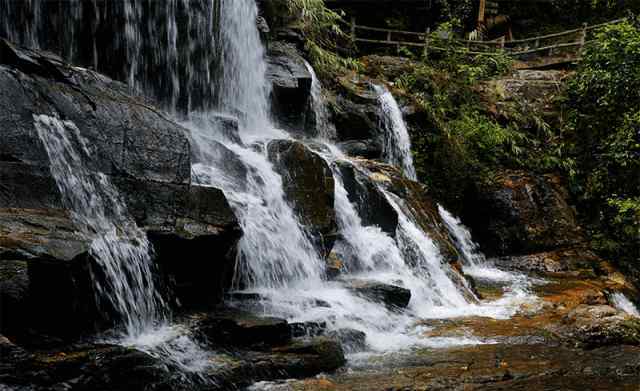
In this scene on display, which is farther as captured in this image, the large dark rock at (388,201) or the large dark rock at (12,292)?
the large dark rock at (388,201)

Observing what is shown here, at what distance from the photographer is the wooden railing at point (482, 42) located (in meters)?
20.2

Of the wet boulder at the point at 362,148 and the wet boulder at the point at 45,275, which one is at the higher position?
the wet boulder at the point at 362,148

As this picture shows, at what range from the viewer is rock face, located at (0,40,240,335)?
15.0ft

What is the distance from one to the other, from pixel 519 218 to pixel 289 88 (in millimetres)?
6234

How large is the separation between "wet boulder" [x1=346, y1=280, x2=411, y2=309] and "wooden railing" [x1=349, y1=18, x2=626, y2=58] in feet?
44.5

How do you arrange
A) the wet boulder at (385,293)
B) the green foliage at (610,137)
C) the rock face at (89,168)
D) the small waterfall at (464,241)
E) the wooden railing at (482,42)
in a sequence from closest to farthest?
the rock face at (89,168) → the wet boulder at (385,293) → the small waterfall at (464,241) → the green foliage at (610,137) → the wooden railing at (482,42)

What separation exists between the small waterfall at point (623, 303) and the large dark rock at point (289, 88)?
7.26m

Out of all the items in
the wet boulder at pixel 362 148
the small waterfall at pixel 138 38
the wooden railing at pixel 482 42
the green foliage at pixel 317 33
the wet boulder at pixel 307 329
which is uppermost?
the wooden railing at pixel 482 42

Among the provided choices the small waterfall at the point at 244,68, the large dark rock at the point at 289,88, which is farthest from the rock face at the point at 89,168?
the large dark rock at the point at 289,88

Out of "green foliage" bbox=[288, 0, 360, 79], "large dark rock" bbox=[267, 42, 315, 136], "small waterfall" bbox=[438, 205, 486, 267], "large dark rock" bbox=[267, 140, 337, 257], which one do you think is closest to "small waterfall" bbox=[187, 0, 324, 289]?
"large dark rock" bbox=[267, 140, 337, 257]

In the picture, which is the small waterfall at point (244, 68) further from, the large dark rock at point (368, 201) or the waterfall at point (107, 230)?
the waterfall at point (107, 230)

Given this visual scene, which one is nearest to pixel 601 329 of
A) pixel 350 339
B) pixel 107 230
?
pixel 350 339

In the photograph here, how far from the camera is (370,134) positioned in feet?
45.1

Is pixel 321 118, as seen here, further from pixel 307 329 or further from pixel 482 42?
pixel 482 42
